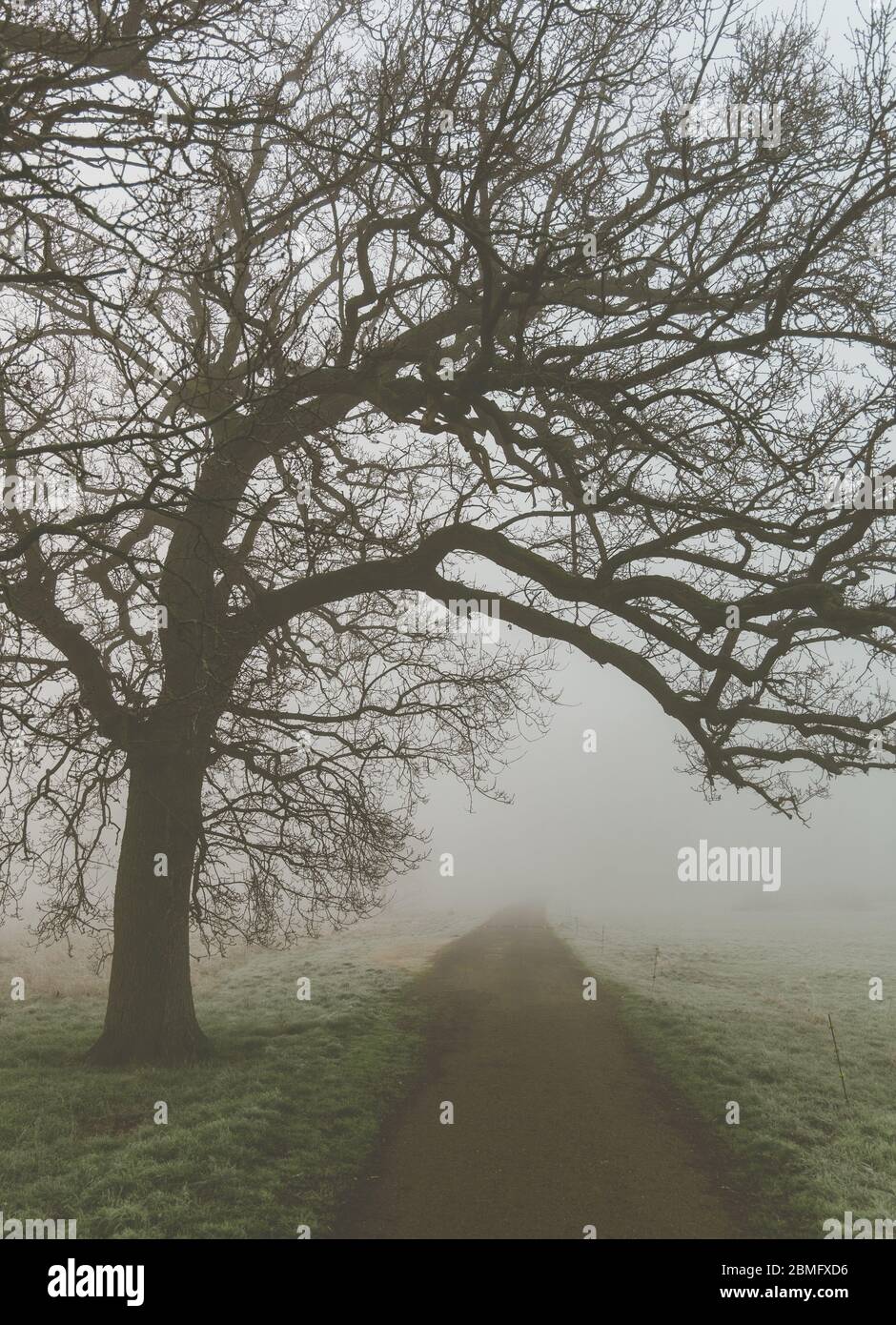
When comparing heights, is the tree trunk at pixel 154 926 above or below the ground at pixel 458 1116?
above

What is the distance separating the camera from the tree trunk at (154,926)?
1000cm

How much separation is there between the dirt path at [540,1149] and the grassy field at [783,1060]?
473 mm

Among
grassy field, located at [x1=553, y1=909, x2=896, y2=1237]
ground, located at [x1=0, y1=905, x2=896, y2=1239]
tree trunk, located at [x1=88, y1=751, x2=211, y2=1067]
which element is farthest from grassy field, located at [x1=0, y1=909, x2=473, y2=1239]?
grassy field, located at [x1=553, y1=909, x2=896, y2=1237]

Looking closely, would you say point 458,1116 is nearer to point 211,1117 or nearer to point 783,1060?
point 211,1117

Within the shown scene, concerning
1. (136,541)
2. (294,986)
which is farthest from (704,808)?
(136,541)

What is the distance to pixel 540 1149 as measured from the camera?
8016 mm

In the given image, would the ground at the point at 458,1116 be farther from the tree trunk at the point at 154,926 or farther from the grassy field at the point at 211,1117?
the tree trunk at the point at 154,926

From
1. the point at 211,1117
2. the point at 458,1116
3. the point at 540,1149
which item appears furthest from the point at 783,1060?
the point at 211,1117

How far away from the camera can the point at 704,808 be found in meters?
100

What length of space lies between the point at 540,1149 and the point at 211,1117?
3259 mm

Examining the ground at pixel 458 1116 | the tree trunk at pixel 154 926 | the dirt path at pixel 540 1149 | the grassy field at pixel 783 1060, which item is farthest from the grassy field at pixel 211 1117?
the grassy field at pixel 783 1060

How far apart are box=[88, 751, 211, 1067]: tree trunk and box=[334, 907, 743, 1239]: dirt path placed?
3.21 metres
